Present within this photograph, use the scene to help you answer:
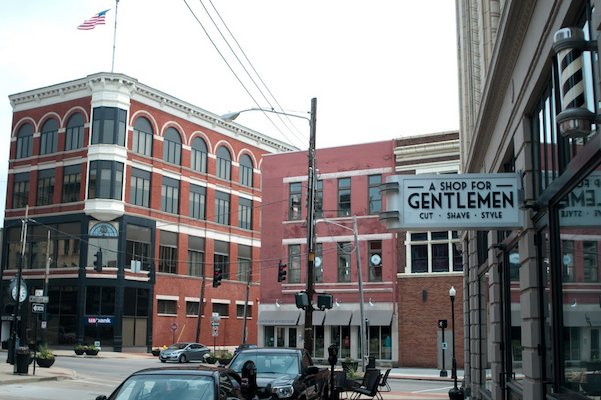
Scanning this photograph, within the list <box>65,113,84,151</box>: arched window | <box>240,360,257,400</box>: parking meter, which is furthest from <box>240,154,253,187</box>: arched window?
<box>240,360,257,400</box>: parking meter

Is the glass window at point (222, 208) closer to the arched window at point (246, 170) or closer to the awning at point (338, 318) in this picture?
the arched window at point (246, 170)

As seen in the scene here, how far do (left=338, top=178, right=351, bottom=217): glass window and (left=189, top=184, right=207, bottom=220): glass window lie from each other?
67.1 feet

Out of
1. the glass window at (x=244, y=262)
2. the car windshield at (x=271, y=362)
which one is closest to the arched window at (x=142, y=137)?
the glass window at (x=244, y=262)

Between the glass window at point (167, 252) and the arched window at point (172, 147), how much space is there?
6.75 meters

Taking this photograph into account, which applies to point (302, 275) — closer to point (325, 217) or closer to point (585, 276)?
point (325, 217)

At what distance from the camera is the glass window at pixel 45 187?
56250 millimetres

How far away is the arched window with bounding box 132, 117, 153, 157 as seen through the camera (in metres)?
55.7

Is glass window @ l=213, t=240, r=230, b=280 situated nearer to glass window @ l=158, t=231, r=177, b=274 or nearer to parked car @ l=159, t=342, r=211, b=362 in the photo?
glass window @ l=158, t=231, r=177, b=274

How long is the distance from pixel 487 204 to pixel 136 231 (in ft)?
161

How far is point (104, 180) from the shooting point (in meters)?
53.3

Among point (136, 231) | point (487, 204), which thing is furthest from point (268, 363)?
point (136, 231)

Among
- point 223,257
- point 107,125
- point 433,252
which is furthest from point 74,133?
point 433,252

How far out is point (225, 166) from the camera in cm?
6519

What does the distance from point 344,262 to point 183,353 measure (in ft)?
40.9
